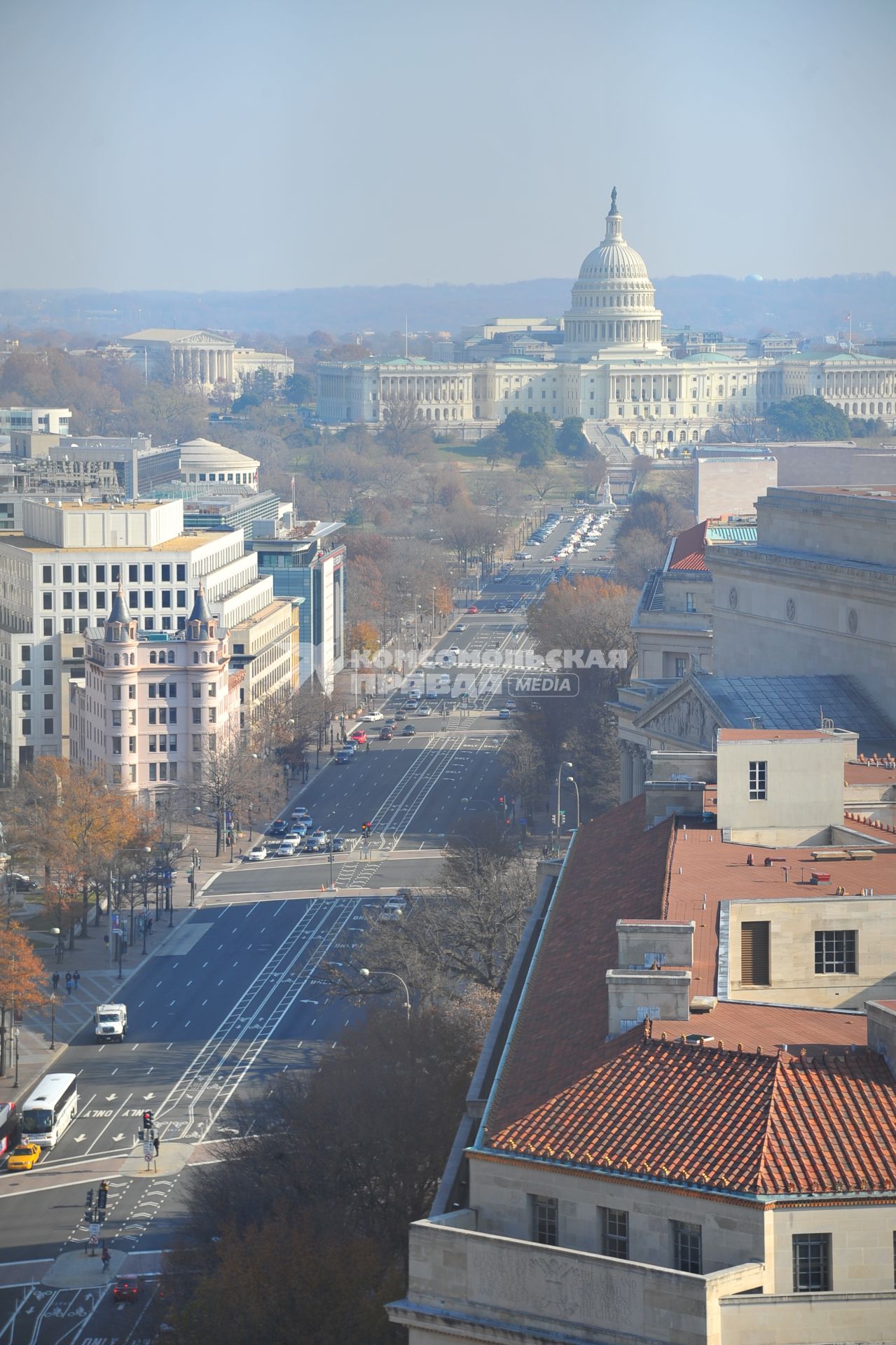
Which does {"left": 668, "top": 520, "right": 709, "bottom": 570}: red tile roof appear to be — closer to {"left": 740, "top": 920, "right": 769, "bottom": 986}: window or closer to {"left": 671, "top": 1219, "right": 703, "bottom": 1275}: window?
{"left": 740, "top": 920, "right": 769, "bottom": 986}: window

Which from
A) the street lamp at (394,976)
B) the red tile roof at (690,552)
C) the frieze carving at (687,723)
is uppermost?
the red tile roof at (690,552)

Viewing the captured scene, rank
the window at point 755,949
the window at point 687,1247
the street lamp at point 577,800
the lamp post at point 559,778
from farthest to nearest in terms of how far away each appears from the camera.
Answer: the street lamp at point 577,800, the lamp post at point 559,778, the window at point 755,949, the window at point 687,1247

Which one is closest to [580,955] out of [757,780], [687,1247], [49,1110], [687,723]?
[757,780]

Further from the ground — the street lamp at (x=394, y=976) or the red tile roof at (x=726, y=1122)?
the red tile roof at (x=726, y=1122)

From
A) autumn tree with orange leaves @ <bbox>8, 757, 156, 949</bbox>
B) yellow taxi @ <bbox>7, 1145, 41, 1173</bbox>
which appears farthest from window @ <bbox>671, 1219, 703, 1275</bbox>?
autumn tree with orange leaves @ <bbox>8, 757, 156, 949</bbox>

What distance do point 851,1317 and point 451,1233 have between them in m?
5.11

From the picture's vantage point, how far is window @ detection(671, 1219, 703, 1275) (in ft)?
103

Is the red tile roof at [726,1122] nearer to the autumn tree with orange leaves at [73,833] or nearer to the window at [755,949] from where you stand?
the window at [755,949]

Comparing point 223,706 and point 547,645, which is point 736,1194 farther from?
point 547,645

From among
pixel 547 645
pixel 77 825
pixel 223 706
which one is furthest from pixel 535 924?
pixel 547 645

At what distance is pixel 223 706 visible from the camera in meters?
121

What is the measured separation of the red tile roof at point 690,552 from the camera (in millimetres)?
104500

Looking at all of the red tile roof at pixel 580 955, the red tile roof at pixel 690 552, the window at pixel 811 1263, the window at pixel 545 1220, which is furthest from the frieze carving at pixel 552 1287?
the red tile roof at pixel 690 552

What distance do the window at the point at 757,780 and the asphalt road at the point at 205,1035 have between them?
47.7 ft
